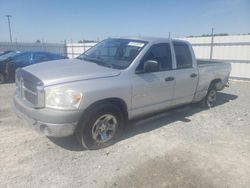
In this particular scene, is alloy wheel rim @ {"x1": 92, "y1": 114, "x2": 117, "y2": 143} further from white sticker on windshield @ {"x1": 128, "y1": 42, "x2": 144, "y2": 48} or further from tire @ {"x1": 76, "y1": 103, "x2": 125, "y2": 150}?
white sticker on windshield @ {"x1": 128, "y1": 42, "x2": 144, "y2": 48}

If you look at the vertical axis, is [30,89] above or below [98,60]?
below

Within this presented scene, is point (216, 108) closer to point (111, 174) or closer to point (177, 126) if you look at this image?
point (177, 126)

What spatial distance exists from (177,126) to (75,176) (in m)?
2.90

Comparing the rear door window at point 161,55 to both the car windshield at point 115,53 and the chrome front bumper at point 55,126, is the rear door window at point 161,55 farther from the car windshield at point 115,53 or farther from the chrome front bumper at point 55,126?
the chrome front bumper at point 55,126

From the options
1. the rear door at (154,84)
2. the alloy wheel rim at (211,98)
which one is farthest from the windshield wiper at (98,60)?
the alloy wheel rim at (211,98)

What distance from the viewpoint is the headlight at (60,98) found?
361cm

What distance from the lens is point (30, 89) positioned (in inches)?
154

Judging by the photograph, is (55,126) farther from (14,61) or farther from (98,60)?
(14,61)

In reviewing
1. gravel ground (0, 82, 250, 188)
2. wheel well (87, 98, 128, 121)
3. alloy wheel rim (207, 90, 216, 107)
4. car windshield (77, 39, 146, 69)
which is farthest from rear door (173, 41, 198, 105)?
wheel well (87, 98, 128, 121)

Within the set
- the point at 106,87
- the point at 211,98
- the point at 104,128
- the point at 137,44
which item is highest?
the point at 137,44

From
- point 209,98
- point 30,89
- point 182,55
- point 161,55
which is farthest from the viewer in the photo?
point 209,98

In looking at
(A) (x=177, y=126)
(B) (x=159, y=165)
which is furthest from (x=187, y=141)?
(B) (x=159, y=165)

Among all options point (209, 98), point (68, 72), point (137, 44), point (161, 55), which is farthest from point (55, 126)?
point (209, 98)

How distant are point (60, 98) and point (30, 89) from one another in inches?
25.5
